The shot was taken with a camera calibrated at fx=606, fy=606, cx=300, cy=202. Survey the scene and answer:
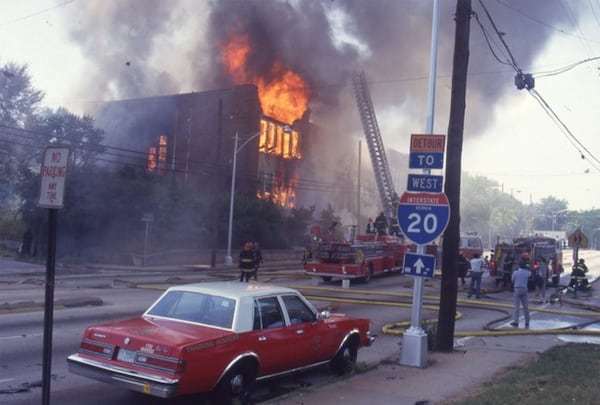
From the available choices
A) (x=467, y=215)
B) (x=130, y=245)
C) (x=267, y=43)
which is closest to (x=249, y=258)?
(x=130, y=245)

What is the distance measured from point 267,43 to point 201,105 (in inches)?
282

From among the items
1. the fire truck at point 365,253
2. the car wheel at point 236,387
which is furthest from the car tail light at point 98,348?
the fire truck at point 365,253

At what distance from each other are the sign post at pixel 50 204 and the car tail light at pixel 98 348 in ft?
4.82

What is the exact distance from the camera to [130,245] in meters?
33.7

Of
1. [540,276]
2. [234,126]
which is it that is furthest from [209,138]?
[540,276]

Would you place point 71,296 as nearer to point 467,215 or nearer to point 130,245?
point 130,245

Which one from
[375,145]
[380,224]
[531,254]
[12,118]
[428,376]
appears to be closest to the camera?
[428,376]

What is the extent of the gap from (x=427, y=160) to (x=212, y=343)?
482 centimetres

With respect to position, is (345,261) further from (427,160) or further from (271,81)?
(271,81)

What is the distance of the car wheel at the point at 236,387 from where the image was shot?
21.4ft

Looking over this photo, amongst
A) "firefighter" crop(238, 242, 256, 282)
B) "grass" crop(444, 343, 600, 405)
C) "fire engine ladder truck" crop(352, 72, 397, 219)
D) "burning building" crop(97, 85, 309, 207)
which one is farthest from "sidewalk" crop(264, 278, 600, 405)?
"burning building" crop(97, 85, 309, 207)

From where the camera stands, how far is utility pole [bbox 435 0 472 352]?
1034 centimetres

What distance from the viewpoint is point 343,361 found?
8.64 meters

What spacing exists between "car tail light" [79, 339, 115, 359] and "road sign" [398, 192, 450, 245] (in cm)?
467
